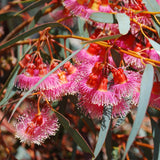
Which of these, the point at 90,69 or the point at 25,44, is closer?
the point at 90,69

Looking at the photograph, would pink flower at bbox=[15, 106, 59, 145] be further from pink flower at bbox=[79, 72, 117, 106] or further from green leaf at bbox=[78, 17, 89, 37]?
green leaf at bbox=[78, 17, 89, 37]

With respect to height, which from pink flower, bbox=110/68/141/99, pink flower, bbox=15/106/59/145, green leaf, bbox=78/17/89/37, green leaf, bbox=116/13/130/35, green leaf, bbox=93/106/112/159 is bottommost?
green leaf, bbox=93/106/112/159

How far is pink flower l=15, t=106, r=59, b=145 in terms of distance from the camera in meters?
0.96

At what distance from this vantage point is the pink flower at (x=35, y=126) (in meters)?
0.96

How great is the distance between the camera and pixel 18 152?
79.2 inches

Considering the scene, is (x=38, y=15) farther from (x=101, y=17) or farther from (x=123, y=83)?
(x=123, y=83)

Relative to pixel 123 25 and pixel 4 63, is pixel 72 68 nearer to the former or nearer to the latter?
pixel 123 25

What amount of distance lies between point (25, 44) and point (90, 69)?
54cm

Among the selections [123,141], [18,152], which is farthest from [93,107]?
[18,152]

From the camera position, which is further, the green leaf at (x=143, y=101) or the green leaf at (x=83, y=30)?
the green leaf at (x=83, y=30)

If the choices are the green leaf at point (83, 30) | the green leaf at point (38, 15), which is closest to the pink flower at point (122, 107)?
the green leaf at point (83, 30)

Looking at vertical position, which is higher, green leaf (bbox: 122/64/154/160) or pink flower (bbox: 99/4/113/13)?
pink flower (bbox: 99/4/113/13)

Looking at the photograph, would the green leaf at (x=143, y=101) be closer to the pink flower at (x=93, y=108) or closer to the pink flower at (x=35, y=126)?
the pink flower at (x=93, y=108)

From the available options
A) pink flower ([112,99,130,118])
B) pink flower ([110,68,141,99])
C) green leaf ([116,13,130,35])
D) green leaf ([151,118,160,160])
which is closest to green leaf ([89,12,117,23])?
green leaf ([116,13,130,35])
